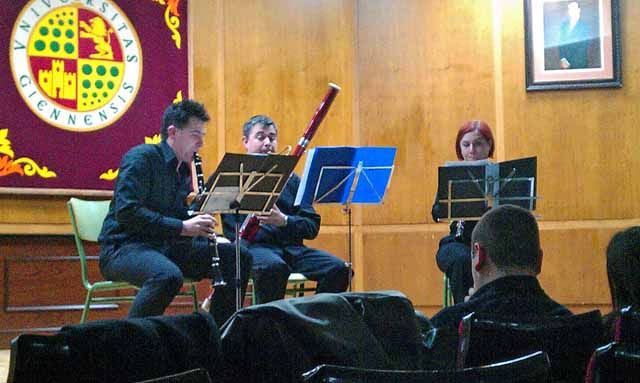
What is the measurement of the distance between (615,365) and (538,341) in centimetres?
21

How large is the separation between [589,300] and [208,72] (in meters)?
2.79

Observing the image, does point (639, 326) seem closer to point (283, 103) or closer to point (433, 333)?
point (433, 333)

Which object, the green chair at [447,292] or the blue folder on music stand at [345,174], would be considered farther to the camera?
the green chair at [447,292]

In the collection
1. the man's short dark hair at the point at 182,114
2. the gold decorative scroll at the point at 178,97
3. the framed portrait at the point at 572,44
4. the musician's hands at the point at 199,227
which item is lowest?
the musician's hands at the point at 199,227

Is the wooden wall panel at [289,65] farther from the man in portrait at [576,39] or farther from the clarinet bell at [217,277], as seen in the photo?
the clarinet bell at [217,277]

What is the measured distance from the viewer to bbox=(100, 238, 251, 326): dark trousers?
3621mm

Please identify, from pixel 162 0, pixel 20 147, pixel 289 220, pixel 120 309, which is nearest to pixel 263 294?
pixel 289 220

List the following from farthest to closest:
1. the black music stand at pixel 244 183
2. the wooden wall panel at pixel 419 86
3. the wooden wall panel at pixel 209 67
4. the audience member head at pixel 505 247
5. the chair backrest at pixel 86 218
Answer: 1. the wooden wall panel at pixel 419 86
2. the wooden wall panel at pixel 209 67
3. the chair backrest at pixel 86 218
4. the black music stand at pixel 244 183
5. the audience member head at pixel 505 247

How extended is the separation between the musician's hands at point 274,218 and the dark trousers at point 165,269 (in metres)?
0.22

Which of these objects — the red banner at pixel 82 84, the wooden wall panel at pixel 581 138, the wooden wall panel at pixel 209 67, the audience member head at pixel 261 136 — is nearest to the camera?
the audience member head at pixel 261 136

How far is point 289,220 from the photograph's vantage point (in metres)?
4.41

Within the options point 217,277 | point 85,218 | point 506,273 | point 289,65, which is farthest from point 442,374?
point 289,65

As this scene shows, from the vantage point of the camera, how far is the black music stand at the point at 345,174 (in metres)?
4.07

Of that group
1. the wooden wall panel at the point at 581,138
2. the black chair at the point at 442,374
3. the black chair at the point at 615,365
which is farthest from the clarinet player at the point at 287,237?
the black chair at the point at 442,374
